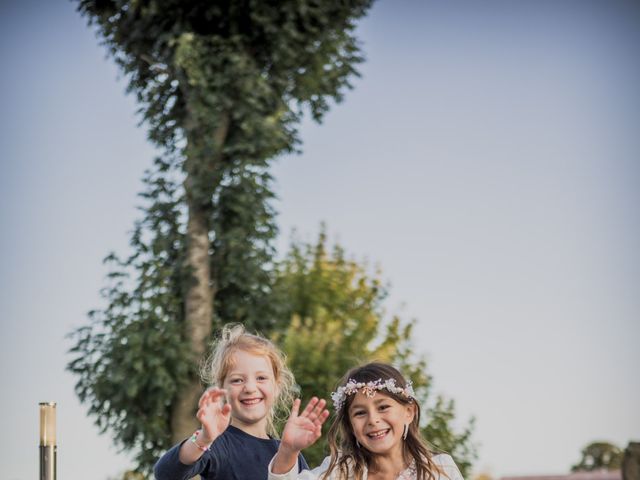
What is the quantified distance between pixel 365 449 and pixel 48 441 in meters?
3.65

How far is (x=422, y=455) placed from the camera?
3.97 metres

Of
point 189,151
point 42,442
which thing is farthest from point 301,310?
point 42,442

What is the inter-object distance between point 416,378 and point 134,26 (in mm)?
5685

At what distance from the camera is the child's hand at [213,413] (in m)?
3.63

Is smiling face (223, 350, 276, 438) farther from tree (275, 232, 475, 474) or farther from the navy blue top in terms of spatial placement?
tree (275, 232, 475, 474)

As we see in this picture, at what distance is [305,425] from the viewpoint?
370cm

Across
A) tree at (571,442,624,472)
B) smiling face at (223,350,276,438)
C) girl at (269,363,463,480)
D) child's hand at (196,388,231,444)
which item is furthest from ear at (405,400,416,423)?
tree at (571,442,624,472)

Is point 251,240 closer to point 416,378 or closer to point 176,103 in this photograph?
point 176,103

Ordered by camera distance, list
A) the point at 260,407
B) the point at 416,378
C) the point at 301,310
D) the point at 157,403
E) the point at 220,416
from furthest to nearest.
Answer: the point at 301,310 → the point at 416,378 → the point at 157,403 → the point at 260,407 → the point at 220,416

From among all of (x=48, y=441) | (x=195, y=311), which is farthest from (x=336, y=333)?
(x=48, y=441)

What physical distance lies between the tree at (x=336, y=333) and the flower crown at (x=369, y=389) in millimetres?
7196

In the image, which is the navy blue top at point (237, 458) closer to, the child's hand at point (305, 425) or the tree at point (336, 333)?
the child's hand at point (305, 425)

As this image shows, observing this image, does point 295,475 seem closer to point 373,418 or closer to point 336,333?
point 373,418

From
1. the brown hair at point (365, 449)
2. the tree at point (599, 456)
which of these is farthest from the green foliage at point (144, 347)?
the tree at point (599, 456)
